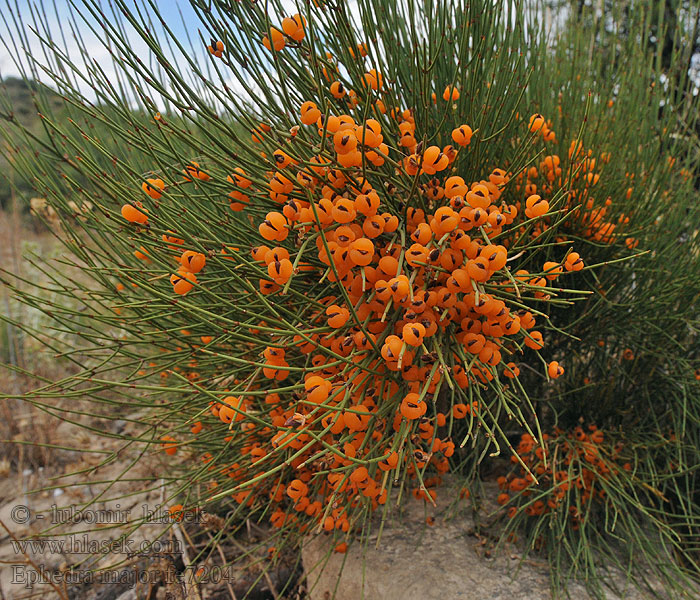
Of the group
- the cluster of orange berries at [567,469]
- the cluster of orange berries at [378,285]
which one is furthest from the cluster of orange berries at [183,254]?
the cluster of orange berries at [567,469]

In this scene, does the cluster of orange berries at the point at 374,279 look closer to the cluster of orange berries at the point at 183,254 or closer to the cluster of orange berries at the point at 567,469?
the cluster of orange berries at the point at 183,254

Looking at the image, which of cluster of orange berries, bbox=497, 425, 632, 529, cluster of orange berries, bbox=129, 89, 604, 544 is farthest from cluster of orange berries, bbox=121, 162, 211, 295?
cluster of orange berries, bbox=497, 425, 632, 529

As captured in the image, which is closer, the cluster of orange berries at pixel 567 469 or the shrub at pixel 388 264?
the shrub at pixel 388 264

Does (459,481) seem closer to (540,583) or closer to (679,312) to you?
(540,583)

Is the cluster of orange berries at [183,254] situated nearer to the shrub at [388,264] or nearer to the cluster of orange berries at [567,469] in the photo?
the shrub at [388,264]

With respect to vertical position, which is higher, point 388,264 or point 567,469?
point 388,264

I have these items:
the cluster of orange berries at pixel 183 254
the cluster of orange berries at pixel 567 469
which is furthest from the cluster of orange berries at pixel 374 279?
the cluster of orange berries at pixel 567 469

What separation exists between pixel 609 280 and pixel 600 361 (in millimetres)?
365

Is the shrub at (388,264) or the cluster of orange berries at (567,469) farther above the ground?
the shrub at (388,264)

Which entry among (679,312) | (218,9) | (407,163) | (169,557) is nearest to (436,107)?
(407,163)

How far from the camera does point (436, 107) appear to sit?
4.91 feet

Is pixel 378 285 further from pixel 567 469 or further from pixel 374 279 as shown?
pixel 567 469

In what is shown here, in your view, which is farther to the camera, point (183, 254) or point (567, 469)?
point (567, 469)

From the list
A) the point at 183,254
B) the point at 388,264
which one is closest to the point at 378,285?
the point at 388,264
